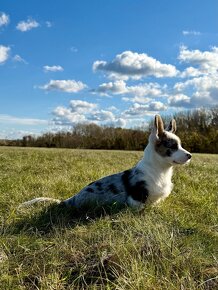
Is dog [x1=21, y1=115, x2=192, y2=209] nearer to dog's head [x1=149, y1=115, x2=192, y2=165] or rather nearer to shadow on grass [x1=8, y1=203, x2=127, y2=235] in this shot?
dog's head [x1=149, y1=115, x2=192, y2=165]

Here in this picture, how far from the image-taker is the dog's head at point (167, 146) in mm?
6816

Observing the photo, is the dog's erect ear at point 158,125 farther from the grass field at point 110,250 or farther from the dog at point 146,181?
the grass field at point 110,250

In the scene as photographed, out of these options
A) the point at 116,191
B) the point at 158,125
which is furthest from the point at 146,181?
the point at 158,125

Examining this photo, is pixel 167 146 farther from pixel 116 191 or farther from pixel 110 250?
pixel 110 250

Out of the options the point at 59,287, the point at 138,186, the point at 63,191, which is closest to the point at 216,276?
the point at 59,287

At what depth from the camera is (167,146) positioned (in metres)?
6.94

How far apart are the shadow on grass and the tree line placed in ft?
140

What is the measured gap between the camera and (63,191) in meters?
8.41

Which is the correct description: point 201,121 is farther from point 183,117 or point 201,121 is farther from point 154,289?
point 154,289

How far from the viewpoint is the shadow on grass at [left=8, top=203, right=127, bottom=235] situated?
18.0 feet

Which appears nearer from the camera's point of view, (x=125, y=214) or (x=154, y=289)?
(x=154, y=289)

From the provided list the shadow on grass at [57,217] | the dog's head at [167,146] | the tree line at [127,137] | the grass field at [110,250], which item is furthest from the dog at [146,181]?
the tree line at [127,137]

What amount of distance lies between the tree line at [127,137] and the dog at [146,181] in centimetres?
4199

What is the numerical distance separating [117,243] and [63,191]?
174 inches
